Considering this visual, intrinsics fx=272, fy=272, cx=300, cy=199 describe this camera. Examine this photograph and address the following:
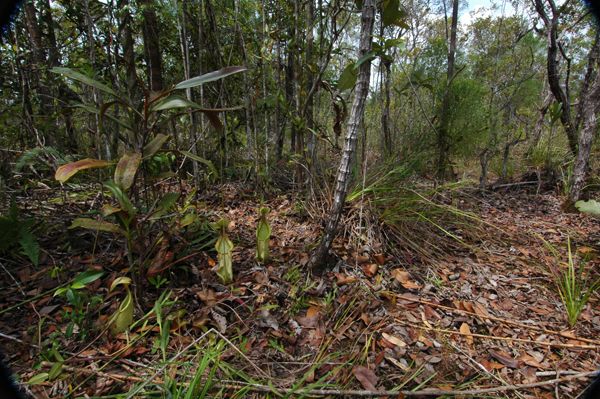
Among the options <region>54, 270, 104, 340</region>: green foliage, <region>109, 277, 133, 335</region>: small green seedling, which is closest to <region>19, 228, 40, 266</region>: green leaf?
<region>54, 270, 104, 340</region>: green foliage

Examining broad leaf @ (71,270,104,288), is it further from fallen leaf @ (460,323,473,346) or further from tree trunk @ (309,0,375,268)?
fallen leaf @ (460,323,473,346)

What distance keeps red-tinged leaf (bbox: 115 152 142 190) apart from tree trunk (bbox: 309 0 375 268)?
85 centimetres

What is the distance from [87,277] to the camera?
3.52ft

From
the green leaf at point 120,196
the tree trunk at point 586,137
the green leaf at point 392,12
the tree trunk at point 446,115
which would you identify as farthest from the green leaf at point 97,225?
the tree trunk at point 586,137

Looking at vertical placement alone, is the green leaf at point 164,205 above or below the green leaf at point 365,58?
below

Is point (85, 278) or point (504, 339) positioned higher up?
point (85, 278)

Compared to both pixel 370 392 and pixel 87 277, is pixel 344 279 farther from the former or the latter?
pixel 87 277

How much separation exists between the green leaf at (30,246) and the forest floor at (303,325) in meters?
0.09

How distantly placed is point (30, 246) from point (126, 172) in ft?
2.77

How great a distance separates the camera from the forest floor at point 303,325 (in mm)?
920

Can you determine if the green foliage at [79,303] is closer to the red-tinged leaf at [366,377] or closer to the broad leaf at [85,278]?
the broad leaf at [85,278]

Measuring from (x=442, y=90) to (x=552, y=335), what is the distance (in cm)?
225

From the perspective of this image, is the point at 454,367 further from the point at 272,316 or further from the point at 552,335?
the point at 272,316

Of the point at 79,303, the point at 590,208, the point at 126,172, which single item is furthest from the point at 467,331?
the point at 79,303
